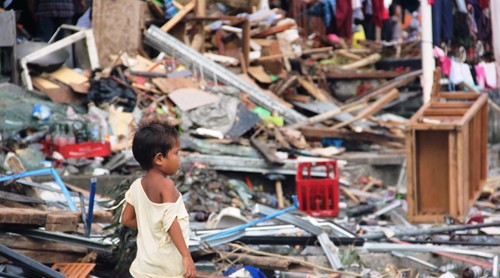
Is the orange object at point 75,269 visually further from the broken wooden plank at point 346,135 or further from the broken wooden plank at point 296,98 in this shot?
the broken wooden plank at point 296,98

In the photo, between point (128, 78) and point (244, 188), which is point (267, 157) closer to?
point (244, 188)

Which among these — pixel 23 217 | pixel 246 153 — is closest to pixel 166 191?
pixel 23 217

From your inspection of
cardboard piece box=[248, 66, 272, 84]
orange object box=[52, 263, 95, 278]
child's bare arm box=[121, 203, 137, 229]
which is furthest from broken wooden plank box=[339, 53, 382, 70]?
child's bare arm box=[121, 203, 137, 229]

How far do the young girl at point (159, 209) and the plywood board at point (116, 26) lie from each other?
10.1m

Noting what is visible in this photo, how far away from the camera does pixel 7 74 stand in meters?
14.0

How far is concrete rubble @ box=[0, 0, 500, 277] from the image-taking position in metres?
7.43

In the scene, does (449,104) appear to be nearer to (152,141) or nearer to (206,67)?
(206,67)

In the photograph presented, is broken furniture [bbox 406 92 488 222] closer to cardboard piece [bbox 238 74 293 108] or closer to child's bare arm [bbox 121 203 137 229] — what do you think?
cardboard piece [bbox 238 74 293 108]

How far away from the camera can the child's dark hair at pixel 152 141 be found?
16.3 feet

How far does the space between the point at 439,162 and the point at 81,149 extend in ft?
14.8

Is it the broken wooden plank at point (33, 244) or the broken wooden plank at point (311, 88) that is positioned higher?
the broken wooden plank at point (33, 244)

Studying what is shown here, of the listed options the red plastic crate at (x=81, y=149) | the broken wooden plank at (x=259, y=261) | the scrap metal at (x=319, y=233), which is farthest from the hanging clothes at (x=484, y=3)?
the broken wooden plank at (x=259, y=261)

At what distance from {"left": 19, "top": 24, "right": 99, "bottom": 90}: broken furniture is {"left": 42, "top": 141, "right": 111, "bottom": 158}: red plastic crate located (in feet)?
5.24

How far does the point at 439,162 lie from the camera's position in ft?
36.0
